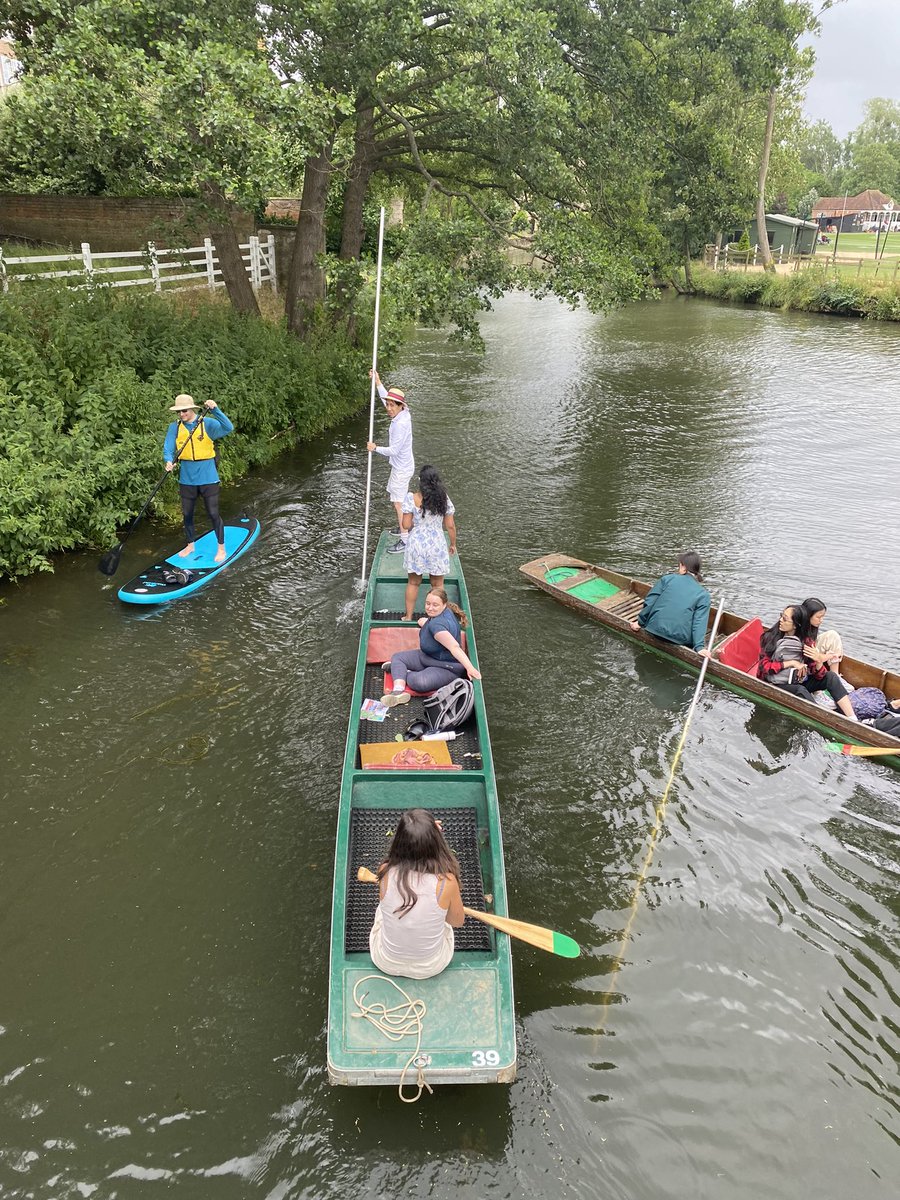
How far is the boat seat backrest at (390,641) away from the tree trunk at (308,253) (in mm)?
10658

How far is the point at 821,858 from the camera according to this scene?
247 inches

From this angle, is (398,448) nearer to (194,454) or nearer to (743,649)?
(194,454)

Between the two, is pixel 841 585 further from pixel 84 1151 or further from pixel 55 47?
pixel 55 47

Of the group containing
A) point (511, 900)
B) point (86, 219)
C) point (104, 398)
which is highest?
point (86, 219)

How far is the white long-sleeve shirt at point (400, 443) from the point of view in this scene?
31.2 ft

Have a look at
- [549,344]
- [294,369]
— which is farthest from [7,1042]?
[549,344]

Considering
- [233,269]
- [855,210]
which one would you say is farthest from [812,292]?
[855,210]

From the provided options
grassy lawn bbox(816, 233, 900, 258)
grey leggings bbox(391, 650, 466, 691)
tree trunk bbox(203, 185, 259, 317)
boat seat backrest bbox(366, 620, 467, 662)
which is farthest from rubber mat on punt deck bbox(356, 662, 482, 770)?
grassy lawn bbox(816, 233, 900, 258)

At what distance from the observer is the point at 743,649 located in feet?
28.6

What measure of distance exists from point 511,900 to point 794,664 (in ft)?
13.8

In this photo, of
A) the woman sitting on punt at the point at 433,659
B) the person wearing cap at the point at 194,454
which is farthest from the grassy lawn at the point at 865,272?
the woman sitting on punt at the point at 433,659

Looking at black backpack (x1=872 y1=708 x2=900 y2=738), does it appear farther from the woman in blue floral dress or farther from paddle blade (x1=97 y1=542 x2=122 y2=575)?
paddle blade (x1=97 y1=542 x2=122 y2=575)

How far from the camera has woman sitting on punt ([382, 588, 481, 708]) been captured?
267 inches

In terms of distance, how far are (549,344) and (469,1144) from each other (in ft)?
87.9
